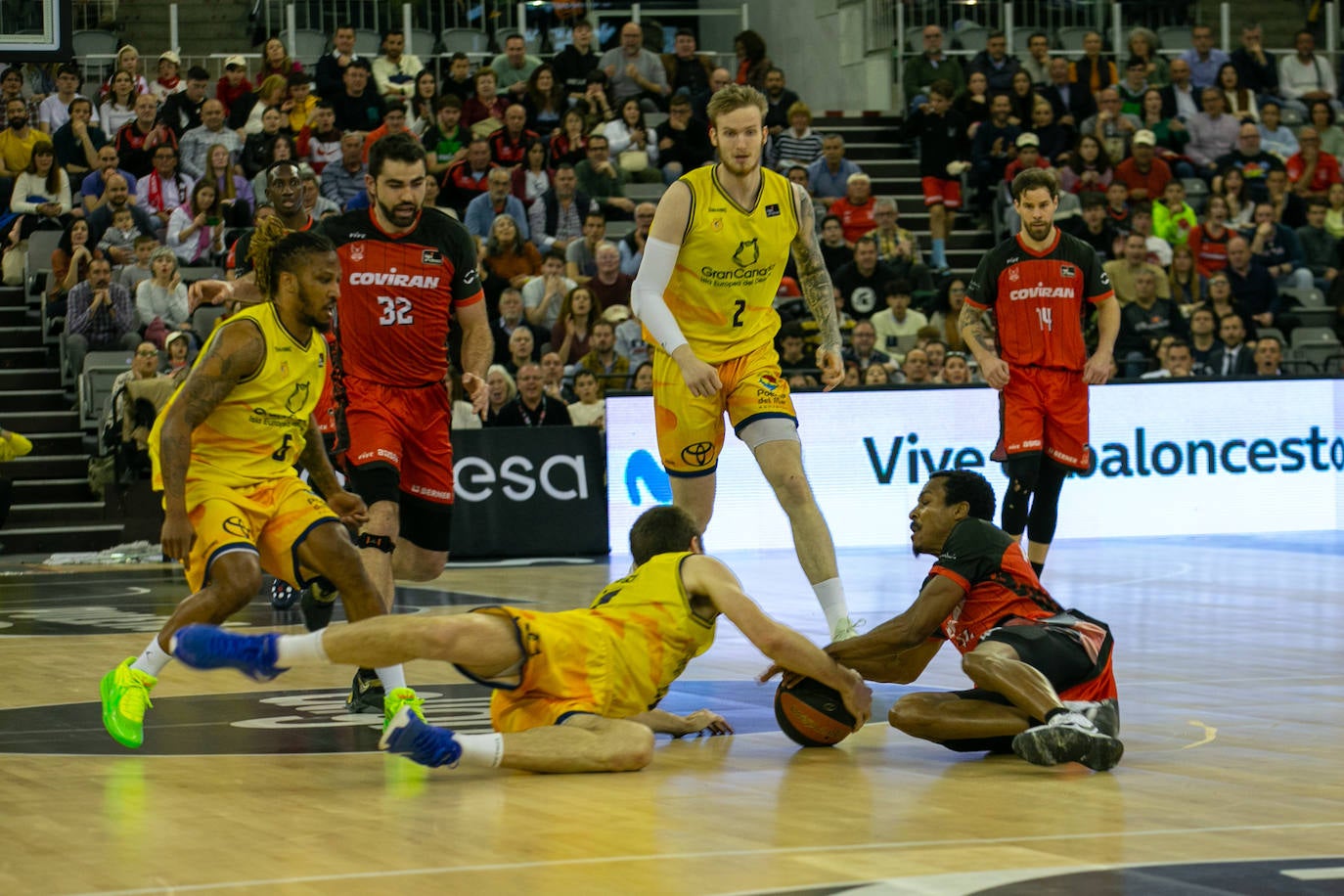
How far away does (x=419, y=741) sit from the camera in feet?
16.3

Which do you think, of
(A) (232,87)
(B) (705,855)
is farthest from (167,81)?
(B) (705,855)

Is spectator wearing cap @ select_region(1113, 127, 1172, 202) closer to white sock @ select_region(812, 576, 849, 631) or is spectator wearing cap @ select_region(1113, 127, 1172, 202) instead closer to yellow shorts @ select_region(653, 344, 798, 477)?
yellow shorts @ select_region(653, 344, 798, 477)

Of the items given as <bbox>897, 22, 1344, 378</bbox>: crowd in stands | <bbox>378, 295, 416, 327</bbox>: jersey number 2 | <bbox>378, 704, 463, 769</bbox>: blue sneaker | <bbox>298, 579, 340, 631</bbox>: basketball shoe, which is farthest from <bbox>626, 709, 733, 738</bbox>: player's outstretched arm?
<bbox>897, 22, 1344, 378</bbox>: crowd in stands

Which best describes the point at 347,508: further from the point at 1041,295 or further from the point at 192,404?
the point at 1041,295

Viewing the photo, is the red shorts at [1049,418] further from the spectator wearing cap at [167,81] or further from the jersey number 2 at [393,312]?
the spectator wearing cap at [167,81]

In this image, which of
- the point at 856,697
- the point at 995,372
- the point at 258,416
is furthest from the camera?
the point at 995,372

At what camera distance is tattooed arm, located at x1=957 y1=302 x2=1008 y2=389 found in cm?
996

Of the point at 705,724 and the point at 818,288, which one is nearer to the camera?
the point at 705,724

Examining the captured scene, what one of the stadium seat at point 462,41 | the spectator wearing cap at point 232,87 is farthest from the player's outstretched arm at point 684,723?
the stadium seat at point 462,41

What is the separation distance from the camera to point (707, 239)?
7793 millimetres

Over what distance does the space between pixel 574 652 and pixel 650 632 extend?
10.9 inches

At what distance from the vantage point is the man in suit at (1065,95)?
21.6 meters

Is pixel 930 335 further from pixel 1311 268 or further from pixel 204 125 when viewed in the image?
pixel 204 125

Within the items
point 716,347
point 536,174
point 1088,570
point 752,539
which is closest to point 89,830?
point 716,347
